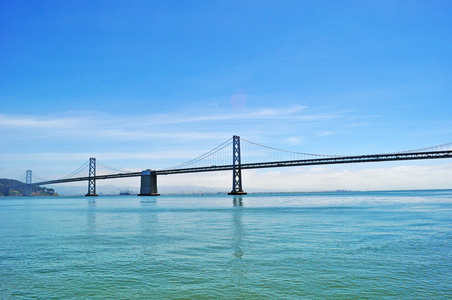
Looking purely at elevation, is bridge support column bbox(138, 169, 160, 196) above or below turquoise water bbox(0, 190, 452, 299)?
above

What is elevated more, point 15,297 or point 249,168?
point 249,168

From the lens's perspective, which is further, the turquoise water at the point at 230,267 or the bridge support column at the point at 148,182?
the bridge support column at the point at 148,182

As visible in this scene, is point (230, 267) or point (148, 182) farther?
point (148, 182)

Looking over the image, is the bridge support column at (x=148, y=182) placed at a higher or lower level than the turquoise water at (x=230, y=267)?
higher

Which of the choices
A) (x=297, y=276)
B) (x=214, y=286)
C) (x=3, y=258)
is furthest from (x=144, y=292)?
(x=3, y=258)

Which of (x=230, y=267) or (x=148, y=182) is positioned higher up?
(x=148, y=182)

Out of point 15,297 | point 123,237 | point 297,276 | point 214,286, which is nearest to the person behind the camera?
point 15,297

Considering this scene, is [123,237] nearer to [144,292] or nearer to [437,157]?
[144,292]

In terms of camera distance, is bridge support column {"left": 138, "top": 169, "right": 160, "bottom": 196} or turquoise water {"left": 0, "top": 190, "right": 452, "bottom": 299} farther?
bridge support column {"left": 138, "top": 169, "right": 160, "bottom": 196}
